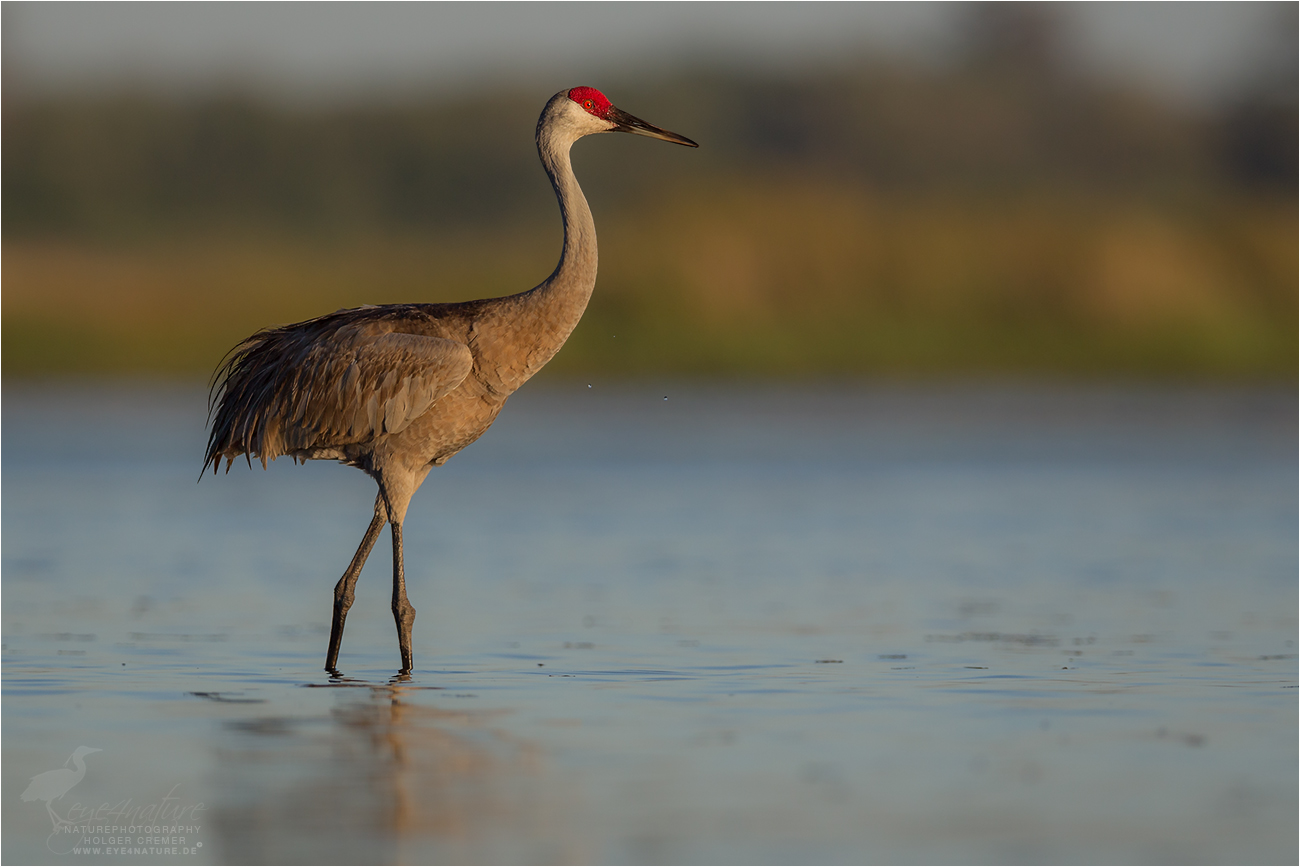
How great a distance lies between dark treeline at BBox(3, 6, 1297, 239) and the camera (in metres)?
37.0

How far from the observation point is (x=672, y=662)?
28.0 ft

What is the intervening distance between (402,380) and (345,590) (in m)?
0.96

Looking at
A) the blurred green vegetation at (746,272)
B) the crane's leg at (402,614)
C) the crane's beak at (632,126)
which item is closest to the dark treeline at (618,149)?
the blurred green vegetation at (746,272)

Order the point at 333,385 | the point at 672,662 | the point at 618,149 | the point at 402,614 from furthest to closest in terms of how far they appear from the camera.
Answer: the point at 618,149 → the point at 333,385 → the point at 402,614 → the point at 672,662

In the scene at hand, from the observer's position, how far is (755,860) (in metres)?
5.57

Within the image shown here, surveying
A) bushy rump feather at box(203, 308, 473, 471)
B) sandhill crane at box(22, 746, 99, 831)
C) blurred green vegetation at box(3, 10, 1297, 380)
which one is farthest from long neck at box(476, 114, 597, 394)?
blurred green vegetation at box(3, 10, 1297, 380)

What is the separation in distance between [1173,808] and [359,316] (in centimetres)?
449

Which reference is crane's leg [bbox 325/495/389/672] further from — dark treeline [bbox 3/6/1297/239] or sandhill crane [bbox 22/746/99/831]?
dark treeline [bbox 3/6/1297/239]

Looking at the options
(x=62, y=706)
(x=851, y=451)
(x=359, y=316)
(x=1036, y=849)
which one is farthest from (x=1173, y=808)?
(x=851, y=451)

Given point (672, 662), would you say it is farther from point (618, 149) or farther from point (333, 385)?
point (618, 149)

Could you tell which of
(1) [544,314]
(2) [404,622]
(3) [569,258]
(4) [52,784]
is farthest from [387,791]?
(3) [569,258]

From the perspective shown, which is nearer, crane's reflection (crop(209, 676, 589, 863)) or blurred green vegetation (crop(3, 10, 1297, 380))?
crane's reflection (crop(209, 676, 589, 863))

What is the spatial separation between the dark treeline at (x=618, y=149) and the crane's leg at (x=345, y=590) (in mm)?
19777

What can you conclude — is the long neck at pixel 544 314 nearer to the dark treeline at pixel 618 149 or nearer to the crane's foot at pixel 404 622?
the crane's foot at pixel 404 622
